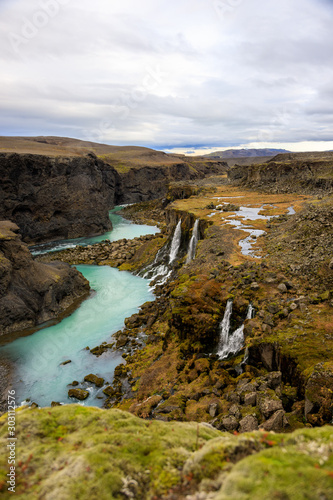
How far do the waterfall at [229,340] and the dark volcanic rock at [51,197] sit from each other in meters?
53.0

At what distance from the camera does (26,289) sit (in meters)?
29.2

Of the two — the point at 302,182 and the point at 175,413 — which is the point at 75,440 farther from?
the point at 302,182

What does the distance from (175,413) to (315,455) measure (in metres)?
10.2

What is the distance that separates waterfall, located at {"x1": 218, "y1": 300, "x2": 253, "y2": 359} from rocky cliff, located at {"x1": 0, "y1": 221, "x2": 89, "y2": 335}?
20.1m

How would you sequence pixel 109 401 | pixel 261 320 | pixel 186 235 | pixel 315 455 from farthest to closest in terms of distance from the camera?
pixel 186 235, pixel 109 401, pixel 261 320, pixel 315 455

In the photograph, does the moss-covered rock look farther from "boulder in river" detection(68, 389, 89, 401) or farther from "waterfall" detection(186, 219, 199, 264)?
"waterfall" detection(186, 219, 199, 264)

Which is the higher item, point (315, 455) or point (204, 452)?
point (315, 455)

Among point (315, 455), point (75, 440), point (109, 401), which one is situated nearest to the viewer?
point (315, 455)

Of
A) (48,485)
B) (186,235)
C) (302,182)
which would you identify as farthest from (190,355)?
(302,182)

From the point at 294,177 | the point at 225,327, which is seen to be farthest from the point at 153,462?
the point at 294,177

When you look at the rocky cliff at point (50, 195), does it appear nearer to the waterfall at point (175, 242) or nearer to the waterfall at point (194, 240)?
the waterfall at point (175, 242)

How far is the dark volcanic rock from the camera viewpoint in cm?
5609

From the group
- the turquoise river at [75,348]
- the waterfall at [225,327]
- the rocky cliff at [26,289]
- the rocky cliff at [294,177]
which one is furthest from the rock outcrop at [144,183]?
the waterfall at [225,327]

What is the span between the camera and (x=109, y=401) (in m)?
18.7
